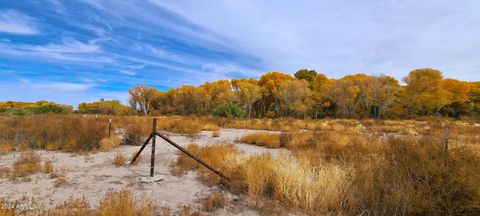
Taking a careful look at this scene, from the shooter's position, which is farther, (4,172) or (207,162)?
(207,162)

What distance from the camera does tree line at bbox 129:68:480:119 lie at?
A: 124 feet

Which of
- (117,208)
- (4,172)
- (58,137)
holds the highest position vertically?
(58,137)

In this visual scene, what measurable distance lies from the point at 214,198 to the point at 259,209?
2.67ft

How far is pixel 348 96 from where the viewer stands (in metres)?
40.8

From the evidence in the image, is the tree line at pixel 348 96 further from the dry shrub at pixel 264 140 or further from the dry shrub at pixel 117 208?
the dry shrub at pixel 117 208

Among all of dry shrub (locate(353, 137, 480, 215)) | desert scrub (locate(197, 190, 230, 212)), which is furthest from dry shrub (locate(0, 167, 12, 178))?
dry shrub (locate(353, 137, 480, 215))

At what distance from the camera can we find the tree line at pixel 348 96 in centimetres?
3781

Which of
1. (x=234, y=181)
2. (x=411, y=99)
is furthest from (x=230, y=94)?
(x=234, y=181)

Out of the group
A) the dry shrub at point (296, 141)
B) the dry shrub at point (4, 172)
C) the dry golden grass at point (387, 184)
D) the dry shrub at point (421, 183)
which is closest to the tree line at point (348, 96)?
the dry shrub at point (296, 141)

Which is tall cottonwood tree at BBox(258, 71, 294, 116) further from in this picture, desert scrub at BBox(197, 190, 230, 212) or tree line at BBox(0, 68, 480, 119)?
desert scrub at BBox(197, 190, 230, 212)

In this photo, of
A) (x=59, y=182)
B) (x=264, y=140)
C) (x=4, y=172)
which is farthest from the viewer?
(x=264, y=140)

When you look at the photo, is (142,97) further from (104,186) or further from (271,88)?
(104,186)

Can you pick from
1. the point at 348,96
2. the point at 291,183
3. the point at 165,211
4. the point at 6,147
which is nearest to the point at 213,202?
the point at 165,211

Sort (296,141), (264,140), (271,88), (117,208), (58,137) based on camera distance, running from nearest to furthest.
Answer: (117,208) < (58,137) < (296,141) < (264,140) < (271,88)
